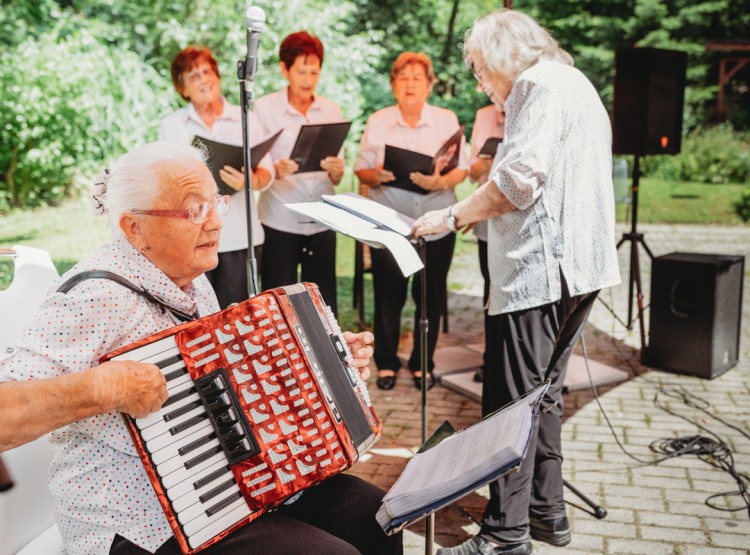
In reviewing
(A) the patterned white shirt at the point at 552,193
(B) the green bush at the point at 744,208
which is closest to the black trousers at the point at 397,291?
(A) the patterned white shirt at the point at 552,193

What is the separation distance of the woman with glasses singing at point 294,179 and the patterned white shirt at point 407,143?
27cm

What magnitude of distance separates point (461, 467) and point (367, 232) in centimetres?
115

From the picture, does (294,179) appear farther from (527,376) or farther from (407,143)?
(527,376)

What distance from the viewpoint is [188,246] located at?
1.87m

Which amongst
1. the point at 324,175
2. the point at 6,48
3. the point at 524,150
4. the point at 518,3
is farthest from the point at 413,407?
the point at 518,3

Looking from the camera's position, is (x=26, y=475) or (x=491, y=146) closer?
(x=26, y=475)

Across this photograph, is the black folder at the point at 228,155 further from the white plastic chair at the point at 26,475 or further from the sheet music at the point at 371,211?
the white plastic chair at the point at 26,475

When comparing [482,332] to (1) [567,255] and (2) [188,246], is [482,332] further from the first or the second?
(2) [188,246]

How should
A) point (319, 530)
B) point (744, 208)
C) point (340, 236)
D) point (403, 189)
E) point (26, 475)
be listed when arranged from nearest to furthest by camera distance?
point (319, 530) → point (26, 475) → point (403, 189) → point (340, 236) → point (744, 208)

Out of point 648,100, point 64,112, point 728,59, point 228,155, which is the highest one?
point 728,59

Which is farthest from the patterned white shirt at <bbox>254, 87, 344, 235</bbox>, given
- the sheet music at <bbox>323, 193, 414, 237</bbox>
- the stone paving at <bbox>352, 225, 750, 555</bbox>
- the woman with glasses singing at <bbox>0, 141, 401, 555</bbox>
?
the woman with glasses singing at <bbox>0, 141, 401, 555</bbox>

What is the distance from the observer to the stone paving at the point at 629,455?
298 centimetres

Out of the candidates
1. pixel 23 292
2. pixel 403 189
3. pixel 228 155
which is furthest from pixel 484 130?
pixel 23 292

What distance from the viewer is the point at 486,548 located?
8.89 ft
